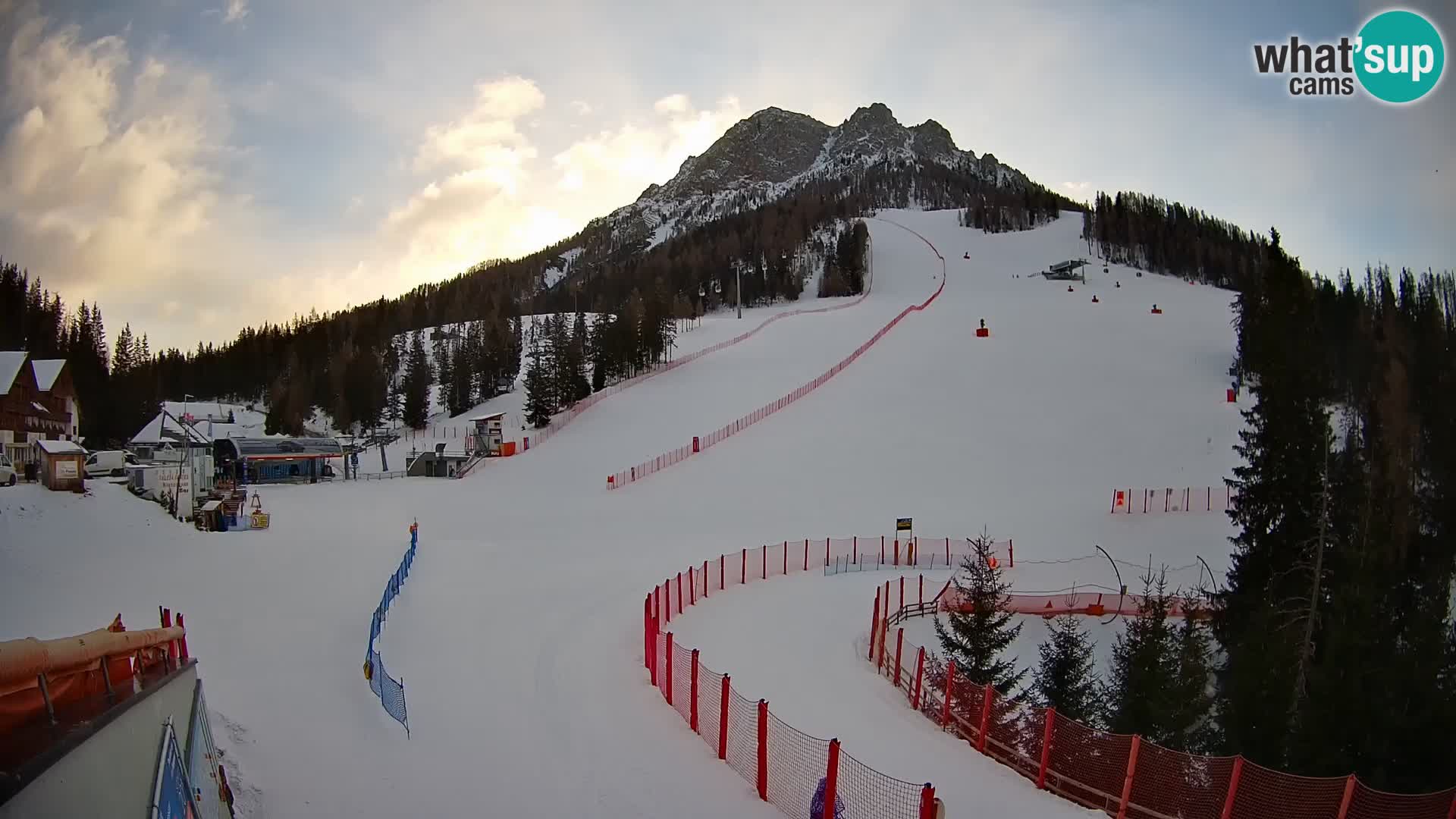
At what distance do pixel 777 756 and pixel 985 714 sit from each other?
3.04 meters

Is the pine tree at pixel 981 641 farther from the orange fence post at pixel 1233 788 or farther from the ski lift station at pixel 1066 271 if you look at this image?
the ski lift station at pixel 1066 271

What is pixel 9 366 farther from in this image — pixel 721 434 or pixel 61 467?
pixel 721 434

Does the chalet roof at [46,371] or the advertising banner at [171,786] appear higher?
the chalet roof at [46,371]

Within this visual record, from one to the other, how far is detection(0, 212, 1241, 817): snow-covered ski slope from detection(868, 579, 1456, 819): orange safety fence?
2.10ft

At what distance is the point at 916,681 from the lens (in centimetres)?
1336

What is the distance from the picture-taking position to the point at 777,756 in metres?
9.52

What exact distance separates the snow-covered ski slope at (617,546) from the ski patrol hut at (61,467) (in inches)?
43.7

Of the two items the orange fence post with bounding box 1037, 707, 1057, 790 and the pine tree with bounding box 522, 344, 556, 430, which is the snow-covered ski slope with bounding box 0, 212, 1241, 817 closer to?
the orange fence post with bounding box 1037, 707, 1057, 790

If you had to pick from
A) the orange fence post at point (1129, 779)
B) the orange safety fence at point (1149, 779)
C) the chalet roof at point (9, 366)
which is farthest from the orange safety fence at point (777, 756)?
the chalet roof at point (9, 366)

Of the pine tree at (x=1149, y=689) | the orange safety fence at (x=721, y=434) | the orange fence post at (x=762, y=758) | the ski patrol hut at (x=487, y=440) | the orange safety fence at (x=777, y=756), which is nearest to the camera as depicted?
the orange safety fence at (x=777, y=756)

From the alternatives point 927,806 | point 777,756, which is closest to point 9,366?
point 777,756

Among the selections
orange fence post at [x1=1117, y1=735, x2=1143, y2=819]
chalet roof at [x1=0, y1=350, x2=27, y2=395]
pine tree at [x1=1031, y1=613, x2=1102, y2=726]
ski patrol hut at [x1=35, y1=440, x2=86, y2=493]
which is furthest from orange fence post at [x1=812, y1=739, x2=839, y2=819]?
chalet roof at [x1=0, y1=350, x2=27, y2=395]

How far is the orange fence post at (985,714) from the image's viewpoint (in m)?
10.5

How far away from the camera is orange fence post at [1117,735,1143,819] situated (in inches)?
325
